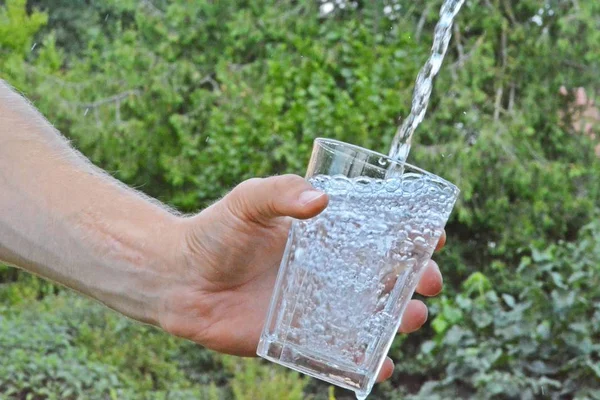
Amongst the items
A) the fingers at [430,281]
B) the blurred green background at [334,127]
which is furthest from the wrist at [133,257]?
the blurred green background at [334,127]

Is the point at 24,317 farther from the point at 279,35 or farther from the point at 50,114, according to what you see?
the point at 279,35

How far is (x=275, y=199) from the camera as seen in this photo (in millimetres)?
1299

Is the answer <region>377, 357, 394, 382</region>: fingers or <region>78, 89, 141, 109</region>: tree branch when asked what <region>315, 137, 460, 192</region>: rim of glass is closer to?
<region>377, 357, 394, 382</region>: fingers

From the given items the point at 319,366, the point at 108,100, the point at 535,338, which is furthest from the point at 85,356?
the point at 319,366

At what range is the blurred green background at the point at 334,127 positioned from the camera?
513 centimetres

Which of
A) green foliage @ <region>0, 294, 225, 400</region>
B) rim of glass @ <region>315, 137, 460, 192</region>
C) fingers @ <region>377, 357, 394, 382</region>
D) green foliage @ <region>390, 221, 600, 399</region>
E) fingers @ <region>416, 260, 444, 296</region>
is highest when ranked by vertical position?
rim of glass @ <region>315, 137, 460, 192</region>

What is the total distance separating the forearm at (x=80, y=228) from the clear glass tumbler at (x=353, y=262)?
0.25m

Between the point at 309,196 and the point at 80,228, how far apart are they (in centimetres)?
49

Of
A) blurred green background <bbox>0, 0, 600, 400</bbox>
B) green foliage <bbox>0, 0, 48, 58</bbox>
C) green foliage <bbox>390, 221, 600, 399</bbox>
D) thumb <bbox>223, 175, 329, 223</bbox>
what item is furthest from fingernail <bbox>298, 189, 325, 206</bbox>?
green foliage <bbox>0, 0, 48, 58</bbox>

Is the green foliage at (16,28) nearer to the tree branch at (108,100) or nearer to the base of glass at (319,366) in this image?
the tree branch at (108,100)

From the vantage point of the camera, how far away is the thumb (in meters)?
1.26

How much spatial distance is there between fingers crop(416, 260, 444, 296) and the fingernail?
→ 35 cm

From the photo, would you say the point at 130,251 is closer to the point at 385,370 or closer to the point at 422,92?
the point at 385,370

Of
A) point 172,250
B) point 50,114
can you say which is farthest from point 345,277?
point 50,114
